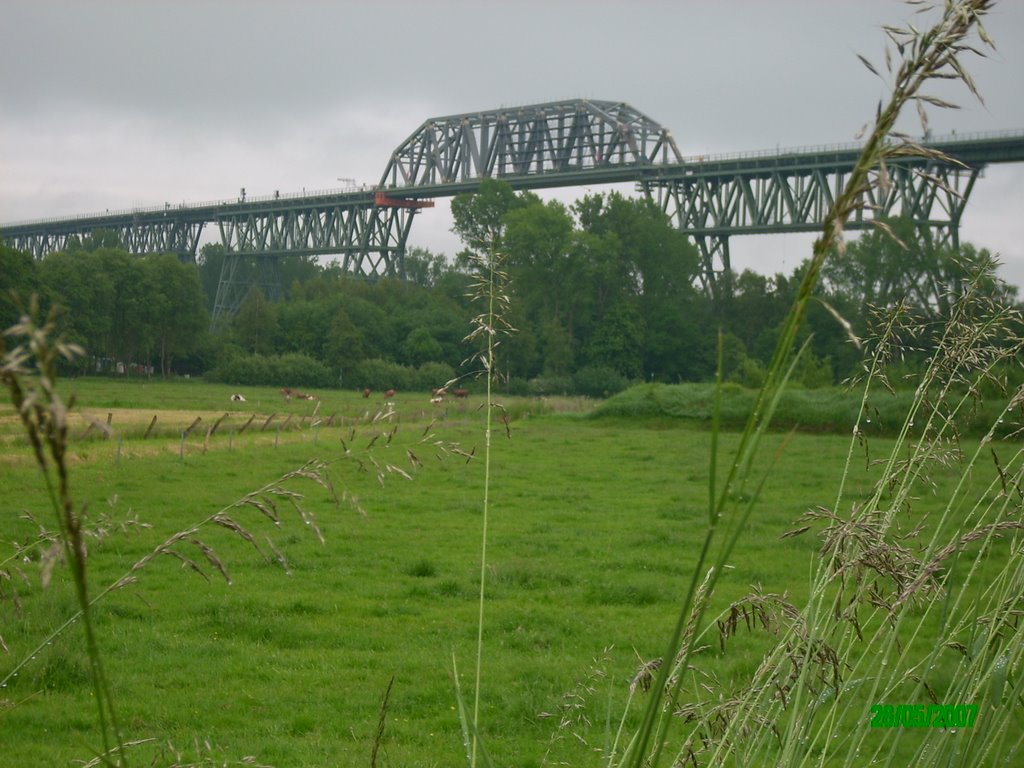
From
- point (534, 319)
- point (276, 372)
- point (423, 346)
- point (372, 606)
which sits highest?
point (534, 319)

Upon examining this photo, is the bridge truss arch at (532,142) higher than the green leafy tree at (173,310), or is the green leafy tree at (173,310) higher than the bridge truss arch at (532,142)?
the bridge truss arch at (532,142)

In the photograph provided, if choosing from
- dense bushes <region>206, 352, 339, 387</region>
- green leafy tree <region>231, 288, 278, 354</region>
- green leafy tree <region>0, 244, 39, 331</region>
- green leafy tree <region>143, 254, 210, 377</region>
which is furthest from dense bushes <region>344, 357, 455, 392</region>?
green leafy tree <region>0, 244, 39, 331</region>

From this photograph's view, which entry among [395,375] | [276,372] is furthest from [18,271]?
[276,372]

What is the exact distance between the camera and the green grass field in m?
6.15

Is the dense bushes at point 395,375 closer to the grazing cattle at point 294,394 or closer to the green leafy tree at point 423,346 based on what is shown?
the green leafy tree at point 423,346

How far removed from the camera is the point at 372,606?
981 cm

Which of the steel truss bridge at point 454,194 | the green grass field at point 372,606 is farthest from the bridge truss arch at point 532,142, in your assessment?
the green grass field at point 372,606

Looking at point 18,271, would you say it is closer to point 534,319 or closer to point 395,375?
point 395,375

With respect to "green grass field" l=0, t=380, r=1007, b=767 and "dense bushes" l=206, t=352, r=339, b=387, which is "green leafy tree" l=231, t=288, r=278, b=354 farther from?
"green grass field" l=0, t=380, r=1007, b=767

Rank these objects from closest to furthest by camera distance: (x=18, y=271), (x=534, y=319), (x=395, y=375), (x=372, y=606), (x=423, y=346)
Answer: (x=372, y=606) → (x=18, y=271) → (x=395, y=375) → (x=423, y=346) → (x=534, y=319)

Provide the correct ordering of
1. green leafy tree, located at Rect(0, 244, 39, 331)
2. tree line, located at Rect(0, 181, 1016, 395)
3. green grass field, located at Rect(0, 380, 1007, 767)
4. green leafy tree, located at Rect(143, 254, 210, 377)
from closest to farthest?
1. green grass field, located at Rect(0, 380, 1007, 767)
2. green leafy tree, located at Rect(0, 244, 39, 331)
3. tree line, located at Rect(0, 181, 1016, 395)
4. green leafy tree, located at Rect(143, 254, 210, 377)

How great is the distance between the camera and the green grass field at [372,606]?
20.2ft

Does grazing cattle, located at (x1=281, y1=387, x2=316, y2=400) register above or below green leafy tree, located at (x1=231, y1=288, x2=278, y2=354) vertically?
below

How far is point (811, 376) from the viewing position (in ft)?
135
